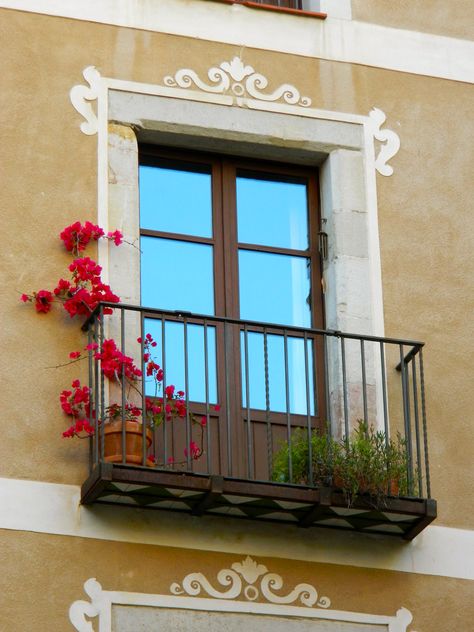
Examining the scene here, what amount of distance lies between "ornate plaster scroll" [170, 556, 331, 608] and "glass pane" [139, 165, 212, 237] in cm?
236

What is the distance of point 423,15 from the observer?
13539 millimetres

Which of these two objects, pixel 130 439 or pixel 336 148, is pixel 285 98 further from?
pixel 130 439

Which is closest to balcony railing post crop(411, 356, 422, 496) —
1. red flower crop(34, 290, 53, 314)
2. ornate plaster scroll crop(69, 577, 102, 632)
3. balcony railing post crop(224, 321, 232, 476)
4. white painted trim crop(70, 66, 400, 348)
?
white painted trim crop(70, 66, 400, 348)

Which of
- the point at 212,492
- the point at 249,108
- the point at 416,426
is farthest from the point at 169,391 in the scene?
the point at 249,108

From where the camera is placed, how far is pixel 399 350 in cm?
1241

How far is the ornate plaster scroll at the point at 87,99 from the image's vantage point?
12398 mm

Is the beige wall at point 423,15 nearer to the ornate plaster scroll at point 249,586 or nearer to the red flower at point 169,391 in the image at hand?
the red flower at point 169,391

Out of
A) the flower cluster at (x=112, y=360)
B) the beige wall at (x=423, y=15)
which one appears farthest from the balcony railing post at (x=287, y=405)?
the beige wall at (x=423, y=15)

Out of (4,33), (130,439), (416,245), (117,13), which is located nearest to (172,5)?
(117,13)

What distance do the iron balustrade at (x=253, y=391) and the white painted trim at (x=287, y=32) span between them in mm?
1947

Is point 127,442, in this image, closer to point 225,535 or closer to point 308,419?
point 225,535

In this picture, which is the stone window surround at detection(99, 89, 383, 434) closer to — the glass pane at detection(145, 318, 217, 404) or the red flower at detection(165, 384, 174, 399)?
the glass pane at detection(145, 318, 217, 404)

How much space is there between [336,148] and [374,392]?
1.70 meters

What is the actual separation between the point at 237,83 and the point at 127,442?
9.04 ft
